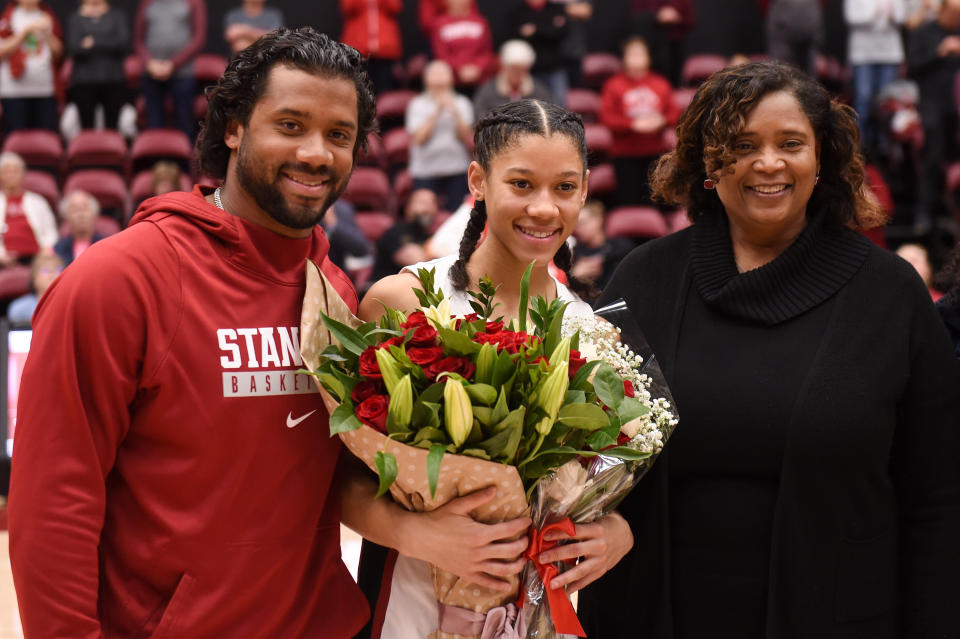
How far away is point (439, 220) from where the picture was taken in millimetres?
7766

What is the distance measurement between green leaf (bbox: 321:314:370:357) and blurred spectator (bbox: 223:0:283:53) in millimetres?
7418

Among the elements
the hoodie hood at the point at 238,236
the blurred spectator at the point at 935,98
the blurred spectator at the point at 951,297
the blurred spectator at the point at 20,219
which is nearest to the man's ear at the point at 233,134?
the hoodie hood at the point at 238,236

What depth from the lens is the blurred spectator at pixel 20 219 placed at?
754 cm

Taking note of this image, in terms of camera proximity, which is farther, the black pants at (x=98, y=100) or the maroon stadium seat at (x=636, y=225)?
the black pants at (x=98, y=100)

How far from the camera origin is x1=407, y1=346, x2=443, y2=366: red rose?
1.68m

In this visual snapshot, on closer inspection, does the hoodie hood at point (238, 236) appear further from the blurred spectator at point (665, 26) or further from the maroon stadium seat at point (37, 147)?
the blurred spectator at point (665, 26)

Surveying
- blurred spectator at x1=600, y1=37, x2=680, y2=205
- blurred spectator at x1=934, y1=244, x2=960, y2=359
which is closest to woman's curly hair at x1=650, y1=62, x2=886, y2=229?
blurred spectator at x1=934, y1=244, x2=960, y2=359

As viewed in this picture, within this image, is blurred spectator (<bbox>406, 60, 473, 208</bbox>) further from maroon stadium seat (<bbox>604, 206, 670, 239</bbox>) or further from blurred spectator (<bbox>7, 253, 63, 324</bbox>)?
blurred spectator (<bbox>7, 253, 63, 324</bbox>)

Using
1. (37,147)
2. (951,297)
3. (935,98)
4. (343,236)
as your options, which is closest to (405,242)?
(343,236)

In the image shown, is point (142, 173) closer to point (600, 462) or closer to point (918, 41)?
point (918, 41)

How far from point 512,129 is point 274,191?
57 cm

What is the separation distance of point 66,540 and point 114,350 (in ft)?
0.93

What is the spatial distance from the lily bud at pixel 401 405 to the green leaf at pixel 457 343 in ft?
0.31

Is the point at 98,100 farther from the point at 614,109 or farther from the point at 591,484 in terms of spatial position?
the point at 591,484
